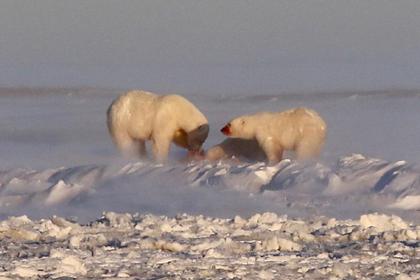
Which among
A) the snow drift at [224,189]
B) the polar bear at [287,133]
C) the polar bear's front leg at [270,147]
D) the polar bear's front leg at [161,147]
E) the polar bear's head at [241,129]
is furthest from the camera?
the polar bear's front leg at [161,147]

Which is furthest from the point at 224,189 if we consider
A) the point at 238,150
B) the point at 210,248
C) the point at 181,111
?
the point at 210,248

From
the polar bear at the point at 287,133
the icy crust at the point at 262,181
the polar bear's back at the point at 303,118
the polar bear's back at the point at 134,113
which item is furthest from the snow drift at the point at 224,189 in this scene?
the polar bear's back at the point at 134,113

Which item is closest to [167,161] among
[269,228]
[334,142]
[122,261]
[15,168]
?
[15,168]

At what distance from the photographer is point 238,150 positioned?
16.4 m

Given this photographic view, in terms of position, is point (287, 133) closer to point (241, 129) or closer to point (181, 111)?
point (241, 129)

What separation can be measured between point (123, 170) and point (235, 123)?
2314mm

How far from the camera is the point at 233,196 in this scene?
12117 millimetres

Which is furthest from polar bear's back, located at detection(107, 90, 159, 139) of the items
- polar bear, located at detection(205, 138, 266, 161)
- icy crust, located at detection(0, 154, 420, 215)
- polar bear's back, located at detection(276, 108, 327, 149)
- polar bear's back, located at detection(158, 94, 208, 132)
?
icy crust, located at detection(0, 154, 420, 215)

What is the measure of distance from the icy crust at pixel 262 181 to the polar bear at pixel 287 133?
1.50 meters

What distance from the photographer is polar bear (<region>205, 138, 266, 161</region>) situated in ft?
52.7

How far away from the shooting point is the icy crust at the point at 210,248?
6980 mm

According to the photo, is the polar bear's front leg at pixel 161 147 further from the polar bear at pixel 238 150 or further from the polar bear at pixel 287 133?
the polar bear at pixel 287 133

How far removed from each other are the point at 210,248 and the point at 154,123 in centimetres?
881

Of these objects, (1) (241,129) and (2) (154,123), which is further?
(2) (154,123)
